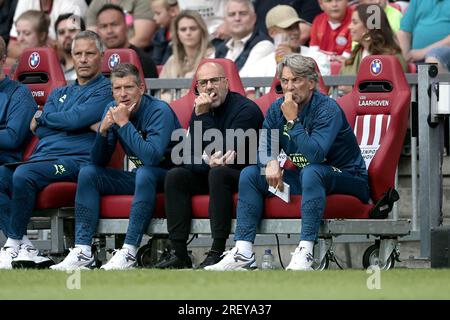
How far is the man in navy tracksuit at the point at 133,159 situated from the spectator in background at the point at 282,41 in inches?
105

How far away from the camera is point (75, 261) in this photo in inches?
454

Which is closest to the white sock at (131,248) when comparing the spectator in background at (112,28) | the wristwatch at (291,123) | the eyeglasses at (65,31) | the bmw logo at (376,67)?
the wristwatch at (291,123)

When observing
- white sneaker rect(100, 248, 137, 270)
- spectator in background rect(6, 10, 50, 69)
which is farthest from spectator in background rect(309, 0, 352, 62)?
white sneaker rect(100, 248, 137, 270)

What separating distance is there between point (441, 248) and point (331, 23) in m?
5.05

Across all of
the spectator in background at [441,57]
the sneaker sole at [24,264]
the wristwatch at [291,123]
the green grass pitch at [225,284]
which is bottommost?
the green grass pitch at [225,284]

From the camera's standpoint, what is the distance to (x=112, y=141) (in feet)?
39.2

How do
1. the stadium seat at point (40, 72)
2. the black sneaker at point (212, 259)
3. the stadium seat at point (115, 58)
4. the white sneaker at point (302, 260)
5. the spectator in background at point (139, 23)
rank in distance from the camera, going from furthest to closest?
the spectator in background at point (139, 23), the stadium seat at point (40, 72), the stadium seat at point (115, 58), the black sneaker at point (212, 259), the white sneaker at point (302, 260)

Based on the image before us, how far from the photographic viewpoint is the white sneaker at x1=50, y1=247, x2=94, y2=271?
1150 cm

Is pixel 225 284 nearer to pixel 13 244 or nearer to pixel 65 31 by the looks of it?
pixel 13 244

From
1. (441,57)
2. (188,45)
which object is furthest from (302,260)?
(188,45)

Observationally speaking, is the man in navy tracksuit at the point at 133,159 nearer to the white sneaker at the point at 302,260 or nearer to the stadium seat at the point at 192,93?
the stadium seat at the point at 192,93

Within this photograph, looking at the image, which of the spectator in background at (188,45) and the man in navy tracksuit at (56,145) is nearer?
the man in navy tracksuit at (56,145)

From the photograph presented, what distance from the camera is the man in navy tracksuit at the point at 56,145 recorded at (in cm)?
1188

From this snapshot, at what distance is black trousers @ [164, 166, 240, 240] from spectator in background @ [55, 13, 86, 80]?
3.95 metres
